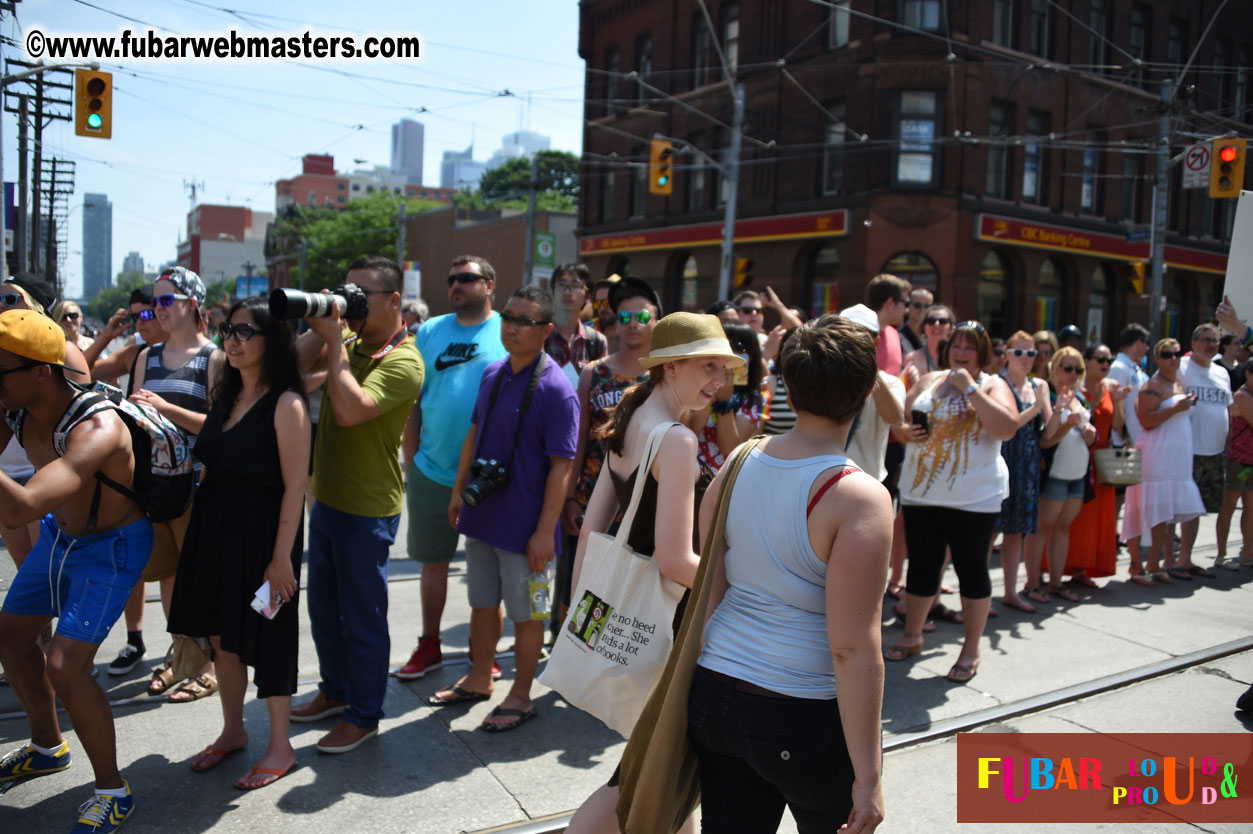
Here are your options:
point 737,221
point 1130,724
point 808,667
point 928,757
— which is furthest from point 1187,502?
point 737,221

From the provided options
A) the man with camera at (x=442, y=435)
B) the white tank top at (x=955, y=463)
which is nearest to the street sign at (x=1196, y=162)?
the white tank top at (x=955, y=463)

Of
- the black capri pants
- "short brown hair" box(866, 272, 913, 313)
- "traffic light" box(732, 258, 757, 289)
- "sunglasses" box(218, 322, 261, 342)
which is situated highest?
"traffic light" box(732, 258, 757, 289)

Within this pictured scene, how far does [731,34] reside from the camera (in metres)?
28.4

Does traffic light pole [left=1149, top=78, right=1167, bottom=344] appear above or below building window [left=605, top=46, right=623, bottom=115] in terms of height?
below

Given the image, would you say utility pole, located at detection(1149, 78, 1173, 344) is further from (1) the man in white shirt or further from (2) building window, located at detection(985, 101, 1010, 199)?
(1) the man in white shirt

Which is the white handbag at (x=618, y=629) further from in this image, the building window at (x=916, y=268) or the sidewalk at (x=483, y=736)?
the building window at (x=916, y=268)

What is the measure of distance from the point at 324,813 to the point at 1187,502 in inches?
278

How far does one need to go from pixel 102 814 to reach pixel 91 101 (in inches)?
515

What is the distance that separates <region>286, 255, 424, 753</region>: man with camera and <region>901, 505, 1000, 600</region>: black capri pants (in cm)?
295

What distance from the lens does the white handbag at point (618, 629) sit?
2.70 metres

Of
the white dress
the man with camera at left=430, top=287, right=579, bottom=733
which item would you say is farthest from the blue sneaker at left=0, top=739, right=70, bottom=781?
the white dress

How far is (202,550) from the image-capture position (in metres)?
3.67

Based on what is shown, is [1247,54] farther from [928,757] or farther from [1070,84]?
[928,757]

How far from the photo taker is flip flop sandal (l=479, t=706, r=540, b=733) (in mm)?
4242
